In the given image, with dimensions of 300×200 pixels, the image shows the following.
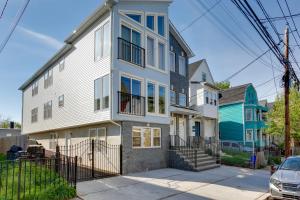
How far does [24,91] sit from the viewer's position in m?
31.0

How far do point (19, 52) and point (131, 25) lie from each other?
724cm

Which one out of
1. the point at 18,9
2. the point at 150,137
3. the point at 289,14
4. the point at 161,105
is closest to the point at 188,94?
the point at 161,105

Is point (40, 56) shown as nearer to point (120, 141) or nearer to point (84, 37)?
point (84, 37)

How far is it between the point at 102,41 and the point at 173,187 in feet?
28.7

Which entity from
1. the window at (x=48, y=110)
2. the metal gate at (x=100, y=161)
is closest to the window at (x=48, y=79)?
the window at (x=48, y=110)

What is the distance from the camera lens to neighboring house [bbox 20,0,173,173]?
13531mm

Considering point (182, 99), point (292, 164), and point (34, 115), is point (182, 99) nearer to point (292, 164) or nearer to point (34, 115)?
point (292, 164)

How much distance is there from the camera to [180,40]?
20672 mm

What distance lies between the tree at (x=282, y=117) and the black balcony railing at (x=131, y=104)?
20.8 meters

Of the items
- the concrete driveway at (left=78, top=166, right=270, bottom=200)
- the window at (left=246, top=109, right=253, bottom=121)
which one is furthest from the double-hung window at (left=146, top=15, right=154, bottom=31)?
the window at (left=246, top=109, right=253, bottom=121)

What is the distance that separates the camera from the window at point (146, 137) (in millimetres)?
14106

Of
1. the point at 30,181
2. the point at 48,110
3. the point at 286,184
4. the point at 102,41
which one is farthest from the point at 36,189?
the point at 48,110

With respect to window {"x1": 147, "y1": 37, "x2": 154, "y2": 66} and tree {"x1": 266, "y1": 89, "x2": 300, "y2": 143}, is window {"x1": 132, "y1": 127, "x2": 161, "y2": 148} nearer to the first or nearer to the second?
window {"x1": 147, "y1": 37, "x2": 154, "y2": 66}

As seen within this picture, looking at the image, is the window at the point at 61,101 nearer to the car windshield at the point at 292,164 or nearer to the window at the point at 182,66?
the window at the point at 182,66
